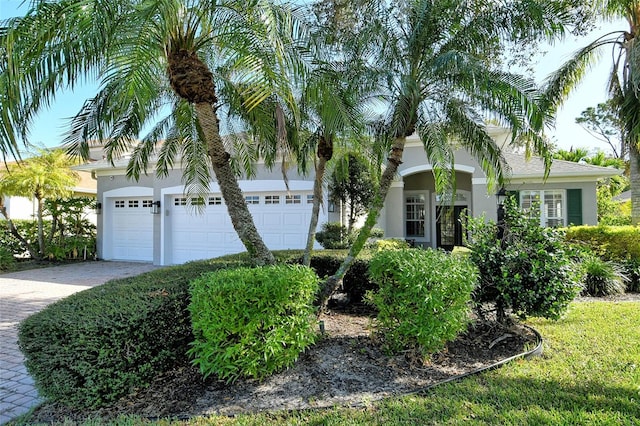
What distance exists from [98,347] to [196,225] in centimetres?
1124

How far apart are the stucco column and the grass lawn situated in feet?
32.2

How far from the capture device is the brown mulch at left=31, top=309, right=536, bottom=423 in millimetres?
3852

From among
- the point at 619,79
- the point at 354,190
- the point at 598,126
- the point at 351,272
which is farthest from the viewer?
the point at 598,126

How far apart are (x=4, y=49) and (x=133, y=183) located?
42.9ft

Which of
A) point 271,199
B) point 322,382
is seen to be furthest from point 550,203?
point 322,382

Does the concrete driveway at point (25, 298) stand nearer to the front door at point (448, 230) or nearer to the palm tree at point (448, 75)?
the palm tree at point (448, 75)

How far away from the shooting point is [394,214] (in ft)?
49.4

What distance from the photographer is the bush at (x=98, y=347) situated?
3.80 meters

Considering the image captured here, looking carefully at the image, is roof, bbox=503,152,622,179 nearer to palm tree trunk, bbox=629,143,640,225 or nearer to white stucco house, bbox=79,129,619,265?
white stucco house, bbox=79,129,619,265

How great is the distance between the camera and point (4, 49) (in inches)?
150

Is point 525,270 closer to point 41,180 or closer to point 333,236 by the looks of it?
point 333,236

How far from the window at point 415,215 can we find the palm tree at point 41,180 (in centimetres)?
1378

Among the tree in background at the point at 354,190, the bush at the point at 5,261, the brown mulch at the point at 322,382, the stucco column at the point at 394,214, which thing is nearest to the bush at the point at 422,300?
the brown mulch at the point at 322,382

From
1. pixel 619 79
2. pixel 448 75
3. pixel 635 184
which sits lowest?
pixel 635 184
